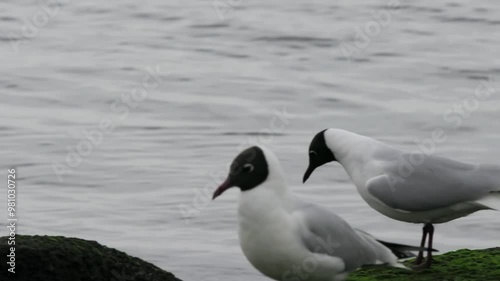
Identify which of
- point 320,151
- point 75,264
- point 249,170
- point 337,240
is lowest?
point 75,264

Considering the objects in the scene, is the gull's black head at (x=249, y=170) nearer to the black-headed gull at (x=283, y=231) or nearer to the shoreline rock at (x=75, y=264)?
the black-headed gull at (x=283, y=231)

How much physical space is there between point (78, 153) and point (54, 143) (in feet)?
1.70

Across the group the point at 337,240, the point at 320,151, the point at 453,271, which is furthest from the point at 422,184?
the point at 337,240

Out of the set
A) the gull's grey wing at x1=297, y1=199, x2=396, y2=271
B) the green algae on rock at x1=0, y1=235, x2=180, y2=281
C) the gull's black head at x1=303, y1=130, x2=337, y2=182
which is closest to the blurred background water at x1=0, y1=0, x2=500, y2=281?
the gull's black head at x1=303, y1=130, x2=337, y2=182

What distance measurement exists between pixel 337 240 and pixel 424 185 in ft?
4.19

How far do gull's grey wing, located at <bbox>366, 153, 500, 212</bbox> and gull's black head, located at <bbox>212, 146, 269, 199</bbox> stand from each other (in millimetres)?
1423

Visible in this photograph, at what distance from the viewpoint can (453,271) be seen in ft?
26.1

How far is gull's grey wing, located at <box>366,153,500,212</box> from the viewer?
8.30 metres

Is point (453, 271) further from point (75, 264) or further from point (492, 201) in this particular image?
point (75, 264)

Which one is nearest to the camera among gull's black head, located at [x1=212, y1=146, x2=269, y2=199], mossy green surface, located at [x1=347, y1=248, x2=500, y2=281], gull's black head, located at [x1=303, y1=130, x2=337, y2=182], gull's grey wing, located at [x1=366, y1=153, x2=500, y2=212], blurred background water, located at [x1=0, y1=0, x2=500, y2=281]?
gull's black head, located at [x1=212, y1=146, x2=269, y2=199]

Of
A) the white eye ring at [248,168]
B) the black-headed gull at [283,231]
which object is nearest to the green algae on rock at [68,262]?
the black-headed gull at [283,231]

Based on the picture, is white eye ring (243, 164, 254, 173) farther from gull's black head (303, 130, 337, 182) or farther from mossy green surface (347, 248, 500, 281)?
gull's black head (303, 130, 337, 182)

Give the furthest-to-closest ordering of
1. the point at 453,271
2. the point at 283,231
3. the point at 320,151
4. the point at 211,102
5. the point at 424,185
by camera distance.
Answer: the point at 211,102 < the point at 320,151 < the point at 424,185 < the point at 453,271 < the point at 283,231

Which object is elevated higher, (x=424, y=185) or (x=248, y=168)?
(x=248, y=168)
